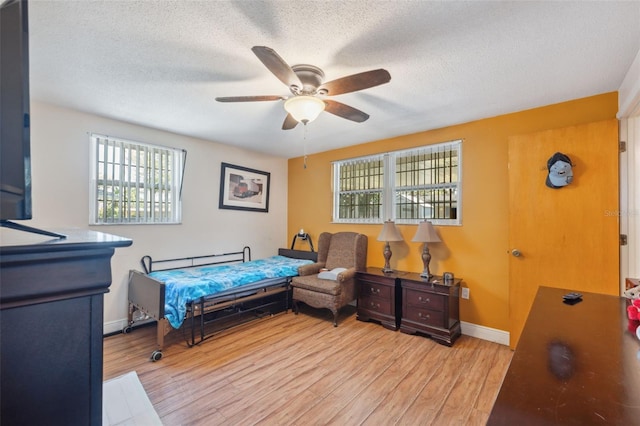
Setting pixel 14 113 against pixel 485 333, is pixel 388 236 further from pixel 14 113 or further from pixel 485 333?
pixel 14 113

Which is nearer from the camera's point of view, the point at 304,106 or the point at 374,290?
the point at 304,106

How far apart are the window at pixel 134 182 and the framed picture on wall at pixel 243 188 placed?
2.08ft

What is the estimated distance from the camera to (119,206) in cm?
321

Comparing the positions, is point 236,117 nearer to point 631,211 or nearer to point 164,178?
point 164,178

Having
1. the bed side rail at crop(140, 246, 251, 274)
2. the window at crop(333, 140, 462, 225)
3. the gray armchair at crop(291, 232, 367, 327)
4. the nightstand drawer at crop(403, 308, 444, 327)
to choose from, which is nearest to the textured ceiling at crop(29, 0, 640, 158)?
the window at crop(333, 140, 462, 225)

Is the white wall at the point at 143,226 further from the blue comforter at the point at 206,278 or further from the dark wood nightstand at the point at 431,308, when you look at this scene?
the dark wood nightstand at the point at 431,308

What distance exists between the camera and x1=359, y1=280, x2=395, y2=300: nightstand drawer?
11.0 feet

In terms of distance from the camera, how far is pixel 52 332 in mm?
509

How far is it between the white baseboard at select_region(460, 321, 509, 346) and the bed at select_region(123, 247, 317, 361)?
2.12 meters

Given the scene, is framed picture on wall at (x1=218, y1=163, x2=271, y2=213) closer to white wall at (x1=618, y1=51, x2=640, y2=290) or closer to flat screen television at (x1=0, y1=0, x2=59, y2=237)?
flat screen television at (x1=0, y1=0, x2=59, y2=237)

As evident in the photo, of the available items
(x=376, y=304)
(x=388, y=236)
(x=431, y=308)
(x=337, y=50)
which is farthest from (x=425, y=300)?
(x=337, y=50)

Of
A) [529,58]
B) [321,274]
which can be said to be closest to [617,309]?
[529,58]

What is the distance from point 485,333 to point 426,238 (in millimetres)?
1157

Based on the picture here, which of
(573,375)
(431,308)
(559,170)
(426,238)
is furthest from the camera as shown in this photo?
(426,238)
